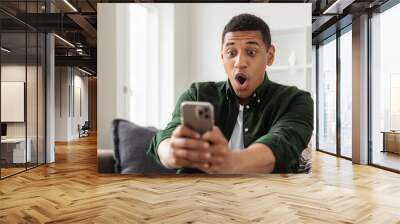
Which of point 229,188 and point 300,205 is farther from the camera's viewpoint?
point 229,188

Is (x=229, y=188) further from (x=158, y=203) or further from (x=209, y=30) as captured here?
(x=209, y=30)

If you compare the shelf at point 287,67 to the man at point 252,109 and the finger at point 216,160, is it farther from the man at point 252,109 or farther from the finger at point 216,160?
the finger at point 216,160

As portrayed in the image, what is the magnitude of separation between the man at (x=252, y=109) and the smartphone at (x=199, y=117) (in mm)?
1077

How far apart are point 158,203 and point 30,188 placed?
1986mm

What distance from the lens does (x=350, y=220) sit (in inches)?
141

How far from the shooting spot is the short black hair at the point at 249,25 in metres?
3.80

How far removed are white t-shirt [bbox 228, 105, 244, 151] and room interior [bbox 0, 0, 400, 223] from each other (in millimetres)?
517

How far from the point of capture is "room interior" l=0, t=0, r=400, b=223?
3.91 meters

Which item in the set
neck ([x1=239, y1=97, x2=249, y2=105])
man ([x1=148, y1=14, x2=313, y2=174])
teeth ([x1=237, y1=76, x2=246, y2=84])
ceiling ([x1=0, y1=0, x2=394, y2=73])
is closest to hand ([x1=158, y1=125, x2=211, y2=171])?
man ([x1=148, y1=14, x2=313, y2=174])

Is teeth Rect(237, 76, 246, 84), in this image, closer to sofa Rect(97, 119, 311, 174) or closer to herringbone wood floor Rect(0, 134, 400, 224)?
sofa Rect(97, 119, 311, 174)

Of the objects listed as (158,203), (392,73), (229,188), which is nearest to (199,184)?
(229,188)

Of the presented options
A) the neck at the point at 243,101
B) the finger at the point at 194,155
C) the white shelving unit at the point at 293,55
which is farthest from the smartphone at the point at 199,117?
the white shelving unit at the point at 293,55

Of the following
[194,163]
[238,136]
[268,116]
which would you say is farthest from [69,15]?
[194,163]

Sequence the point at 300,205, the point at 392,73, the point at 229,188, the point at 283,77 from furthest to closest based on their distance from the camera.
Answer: the point at 392,73 < the point at 229,188 < the point at 300,205 < the point at 283,77
